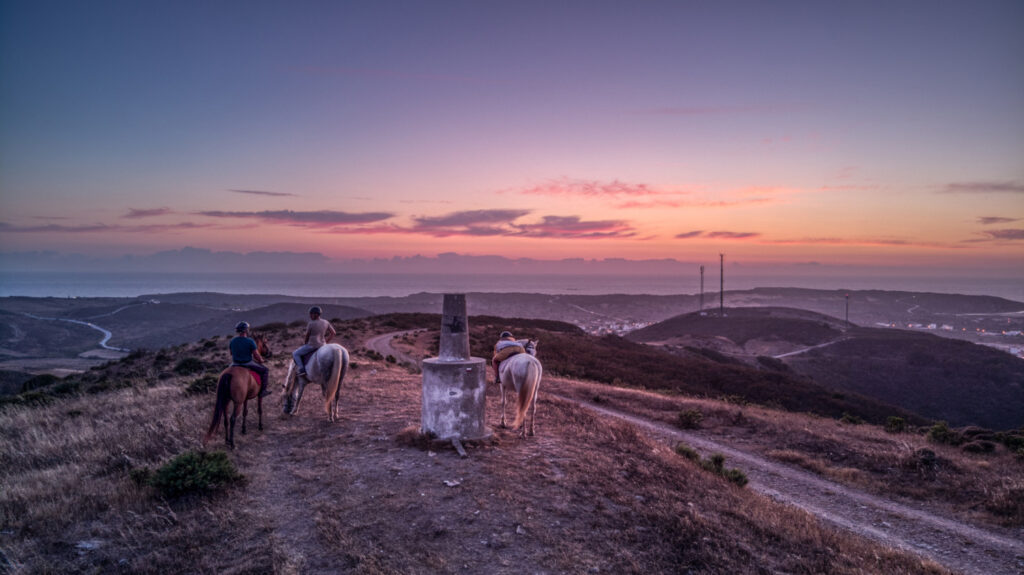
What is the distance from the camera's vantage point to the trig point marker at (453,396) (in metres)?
10.2

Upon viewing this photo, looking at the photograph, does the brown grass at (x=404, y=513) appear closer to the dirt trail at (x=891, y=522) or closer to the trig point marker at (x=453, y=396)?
the trig point marker at (x=453, y=396)

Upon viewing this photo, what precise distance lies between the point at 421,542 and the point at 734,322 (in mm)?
A: 100926

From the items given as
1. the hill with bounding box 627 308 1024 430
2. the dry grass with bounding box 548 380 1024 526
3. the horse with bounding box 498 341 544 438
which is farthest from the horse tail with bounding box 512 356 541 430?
the hill with bounding box 627 308 1024 430

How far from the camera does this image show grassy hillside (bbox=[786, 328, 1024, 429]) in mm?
49812

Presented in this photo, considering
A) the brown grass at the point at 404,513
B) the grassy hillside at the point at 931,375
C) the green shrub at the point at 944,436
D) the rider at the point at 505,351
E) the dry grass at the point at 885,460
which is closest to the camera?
the brown grass at the point at 404,513

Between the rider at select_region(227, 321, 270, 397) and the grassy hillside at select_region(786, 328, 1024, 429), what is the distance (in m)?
55.6

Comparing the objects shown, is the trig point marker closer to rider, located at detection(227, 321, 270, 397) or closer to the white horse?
the white horse

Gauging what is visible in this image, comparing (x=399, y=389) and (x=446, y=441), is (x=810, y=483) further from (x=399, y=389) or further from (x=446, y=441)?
(x=399, y=389)

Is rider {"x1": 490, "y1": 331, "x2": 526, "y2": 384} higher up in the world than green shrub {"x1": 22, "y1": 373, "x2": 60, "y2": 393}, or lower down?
higher up

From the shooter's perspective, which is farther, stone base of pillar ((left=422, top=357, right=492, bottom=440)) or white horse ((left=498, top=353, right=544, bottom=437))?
white horse ((left=498, top=353, right=544, bottom=437))

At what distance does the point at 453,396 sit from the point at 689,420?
11.1 metres

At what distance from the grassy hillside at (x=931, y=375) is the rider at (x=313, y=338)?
177ft

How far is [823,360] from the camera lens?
2596 inches

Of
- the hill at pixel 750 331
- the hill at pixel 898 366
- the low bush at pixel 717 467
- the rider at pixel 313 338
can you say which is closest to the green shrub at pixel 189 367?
the rider at pixel 313 338
